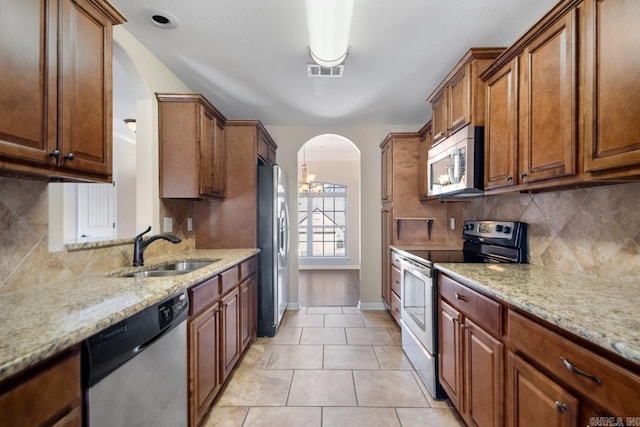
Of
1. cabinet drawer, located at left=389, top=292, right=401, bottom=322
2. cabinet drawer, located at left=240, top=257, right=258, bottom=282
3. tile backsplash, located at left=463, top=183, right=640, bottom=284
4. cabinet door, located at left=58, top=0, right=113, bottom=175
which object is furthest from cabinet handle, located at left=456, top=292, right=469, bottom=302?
cabinet door, located at left=58, top=0, right=113, bottom=175

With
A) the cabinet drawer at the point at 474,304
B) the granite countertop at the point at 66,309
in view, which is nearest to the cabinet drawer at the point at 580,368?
the cabinet drawer at the point at 474,304

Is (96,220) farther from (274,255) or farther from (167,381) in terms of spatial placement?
(167,381)

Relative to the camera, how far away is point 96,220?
451 centimetres

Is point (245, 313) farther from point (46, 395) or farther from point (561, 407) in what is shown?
point (561, 407)

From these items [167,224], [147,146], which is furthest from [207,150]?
[167,224]

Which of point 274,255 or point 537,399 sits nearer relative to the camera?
point 537,399

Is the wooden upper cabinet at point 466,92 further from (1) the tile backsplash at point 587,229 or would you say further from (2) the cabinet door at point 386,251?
(2) the cabinet door at point 386,251

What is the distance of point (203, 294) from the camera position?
172cm

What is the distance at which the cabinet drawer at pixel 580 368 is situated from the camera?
0.77 m

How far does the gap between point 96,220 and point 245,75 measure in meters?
3.63

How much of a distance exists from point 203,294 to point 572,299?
5.89 ft

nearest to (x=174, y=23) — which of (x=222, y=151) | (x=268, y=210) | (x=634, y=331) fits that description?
(x=222, y=151)

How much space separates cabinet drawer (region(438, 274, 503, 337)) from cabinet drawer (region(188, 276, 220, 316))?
59.4 inches

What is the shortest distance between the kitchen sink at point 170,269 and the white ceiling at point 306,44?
165cm
